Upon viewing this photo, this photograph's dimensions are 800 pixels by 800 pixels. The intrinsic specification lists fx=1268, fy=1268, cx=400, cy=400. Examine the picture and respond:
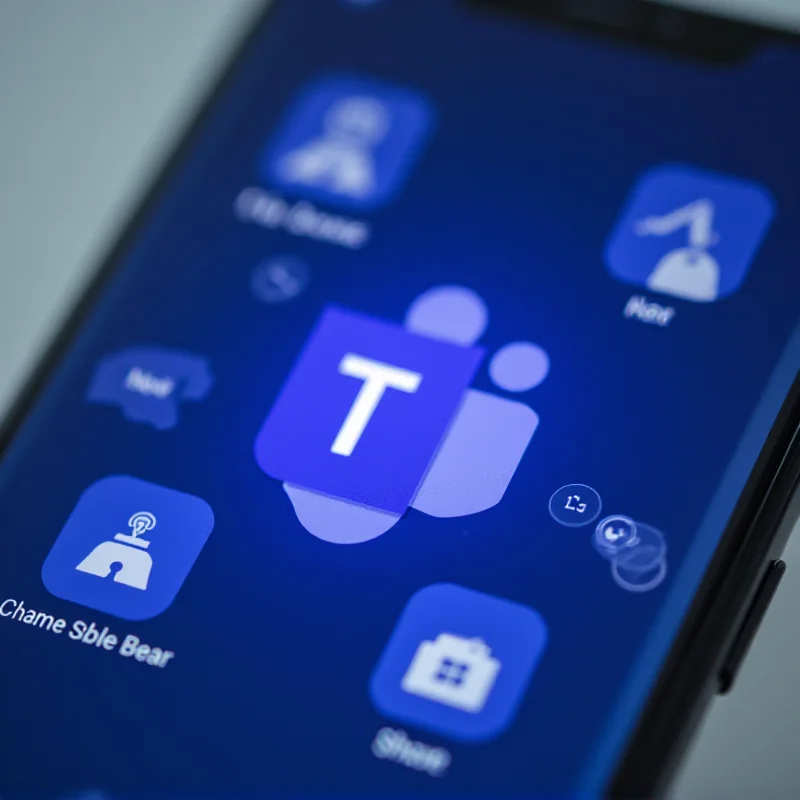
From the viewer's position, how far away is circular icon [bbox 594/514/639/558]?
19.8 inches

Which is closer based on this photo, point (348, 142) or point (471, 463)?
point (471, 463)

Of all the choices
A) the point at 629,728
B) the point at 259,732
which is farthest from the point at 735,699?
the point at 259,732

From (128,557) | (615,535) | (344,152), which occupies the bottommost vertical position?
(128,557)

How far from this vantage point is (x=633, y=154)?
1.95ft

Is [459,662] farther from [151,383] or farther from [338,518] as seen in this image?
[151,383]

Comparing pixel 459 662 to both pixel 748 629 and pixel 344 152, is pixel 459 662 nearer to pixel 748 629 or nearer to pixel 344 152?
pixel 748 629

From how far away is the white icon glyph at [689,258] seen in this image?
553 millimetres

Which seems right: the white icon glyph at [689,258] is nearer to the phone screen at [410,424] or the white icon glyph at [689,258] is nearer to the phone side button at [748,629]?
the phone screen at [410,424]

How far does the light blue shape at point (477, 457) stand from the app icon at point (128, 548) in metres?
0.10

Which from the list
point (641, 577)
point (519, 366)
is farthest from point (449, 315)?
point (641, 577)

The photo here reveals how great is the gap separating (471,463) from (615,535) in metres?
0.07

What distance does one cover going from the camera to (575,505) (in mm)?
515

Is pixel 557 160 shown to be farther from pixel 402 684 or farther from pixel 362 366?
pixel 402 684

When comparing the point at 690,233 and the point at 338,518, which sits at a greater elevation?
the point at 690,233
